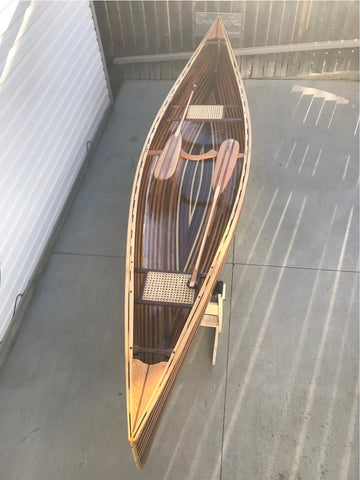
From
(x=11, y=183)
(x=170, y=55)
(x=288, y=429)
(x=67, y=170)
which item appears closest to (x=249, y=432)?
(x=288, y=429)

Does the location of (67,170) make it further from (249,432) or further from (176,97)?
(249,432)

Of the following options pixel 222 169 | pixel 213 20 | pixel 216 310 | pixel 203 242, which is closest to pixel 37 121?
pixel 222 169

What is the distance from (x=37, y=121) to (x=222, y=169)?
6.07ft

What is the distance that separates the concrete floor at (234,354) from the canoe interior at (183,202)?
677 mm

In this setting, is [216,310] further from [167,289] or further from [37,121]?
[37,121]

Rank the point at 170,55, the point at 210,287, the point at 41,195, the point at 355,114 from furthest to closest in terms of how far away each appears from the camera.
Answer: the point at 170,55 → the point at 355,114 → the point at 41,195 → the point at 210,287

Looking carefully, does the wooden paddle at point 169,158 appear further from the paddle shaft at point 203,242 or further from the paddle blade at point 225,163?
the paddle shaft at point 203,242

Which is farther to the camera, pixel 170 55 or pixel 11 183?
pixel 170 55

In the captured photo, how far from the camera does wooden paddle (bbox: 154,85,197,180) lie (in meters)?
3.63

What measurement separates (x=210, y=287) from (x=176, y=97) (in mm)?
2599

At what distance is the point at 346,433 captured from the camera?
2920mm

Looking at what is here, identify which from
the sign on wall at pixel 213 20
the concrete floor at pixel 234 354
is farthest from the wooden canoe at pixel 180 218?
the concrete floor at pixel 234 354

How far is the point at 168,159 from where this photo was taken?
3721 mm

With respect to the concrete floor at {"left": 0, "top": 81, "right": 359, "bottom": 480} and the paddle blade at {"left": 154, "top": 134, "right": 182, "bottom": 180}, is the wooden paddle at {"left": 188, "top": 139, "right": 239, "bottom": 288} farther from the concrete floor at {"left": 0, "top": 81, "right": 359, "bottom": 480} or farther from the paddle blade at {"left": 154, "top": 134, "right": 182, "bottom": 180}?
the concrete floor at {"left": 0, "top": 81, "right": 359, "bottom": 480}
